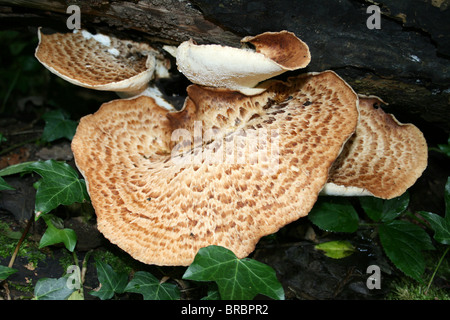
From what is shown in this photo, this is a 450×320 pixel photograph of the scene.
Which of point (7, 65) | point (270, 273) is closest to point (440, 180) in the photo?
point (270, 273)

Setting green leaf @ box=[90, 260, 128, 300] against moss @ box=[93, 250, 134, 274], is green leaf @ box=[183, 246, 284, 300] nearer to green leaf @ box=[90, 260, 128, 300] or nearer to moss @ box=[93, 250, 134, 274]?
green leaf @ box=[90, 260, 128, 300]

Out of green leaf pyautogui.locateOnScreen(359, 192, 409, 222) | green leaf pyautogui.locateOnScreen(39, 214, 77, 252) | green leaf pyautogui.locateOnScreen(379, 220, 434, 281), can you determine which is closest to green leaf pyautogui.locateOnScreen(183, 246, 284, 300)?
green leaf pyautogui.locateOnScreen(39, 214, 77, 252)

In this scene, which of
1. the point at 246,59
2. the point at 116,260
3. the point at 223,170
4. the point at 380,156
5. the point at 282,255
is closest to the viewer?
the point at 246,59

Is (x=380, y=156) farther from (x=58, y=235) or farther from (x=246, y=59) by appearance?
(x=58, y=235)

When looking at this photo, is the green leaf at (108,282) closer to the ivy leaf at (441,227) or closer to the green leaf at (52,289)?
the green leaf at (52,289)

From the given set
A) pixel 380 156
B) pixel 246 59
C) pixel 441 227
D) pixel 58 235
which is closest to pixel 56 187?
pixel 58 235
